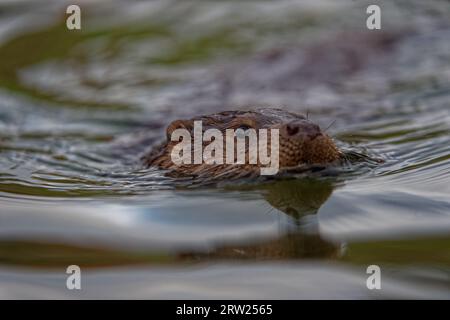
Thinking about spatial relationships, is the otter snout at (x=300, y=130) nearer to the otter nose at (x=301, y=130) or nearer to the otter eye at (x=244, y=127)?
the otter nose at (x=301, y=130)

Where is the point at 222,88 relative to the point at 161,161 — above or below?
above

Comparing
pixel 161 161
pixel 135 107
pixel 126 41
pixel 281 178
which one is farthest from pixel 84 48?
pixel 281 178

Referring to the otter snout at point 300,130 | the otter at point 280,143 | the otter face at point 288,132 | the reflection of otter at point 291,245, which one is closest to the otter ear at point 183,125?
the otter at point 280,143

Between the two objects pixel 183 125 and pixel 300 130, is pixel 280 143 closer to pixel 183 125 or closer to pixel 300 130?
pixel 300 130

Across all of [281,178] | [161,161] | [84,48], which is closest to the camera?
[281,178]

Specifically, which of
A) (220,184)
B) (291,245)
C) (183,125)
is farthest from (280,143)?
(291,245)
